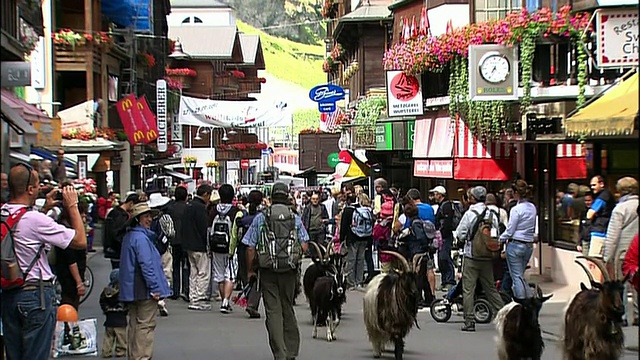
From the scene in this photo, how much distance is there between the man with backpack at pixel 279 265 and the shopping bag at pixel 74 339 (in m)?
2.16

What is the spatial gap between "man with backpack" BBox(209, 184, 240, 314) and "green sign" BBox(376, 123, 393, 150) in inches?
595

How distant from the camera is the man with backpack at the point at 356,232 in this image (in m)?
20.4

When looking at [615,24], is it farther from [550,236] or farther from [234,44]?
[234,44]

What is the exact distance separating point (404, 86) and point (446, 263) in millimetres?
8204

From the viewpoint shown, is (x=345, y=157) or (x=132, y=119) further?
(x=345, y=157)

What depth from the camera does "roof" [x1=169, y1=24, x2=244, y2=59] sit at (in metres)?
87.4

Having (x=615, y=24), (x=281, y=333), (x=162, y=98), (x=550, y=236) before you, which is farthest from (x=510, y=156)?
(x=162, y=98)

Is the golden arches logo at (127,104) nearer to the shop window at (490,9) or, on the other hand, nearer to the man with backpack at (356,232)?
the shop window at (490,9)

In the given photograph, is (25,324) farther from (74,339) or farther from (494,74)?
(494,74)

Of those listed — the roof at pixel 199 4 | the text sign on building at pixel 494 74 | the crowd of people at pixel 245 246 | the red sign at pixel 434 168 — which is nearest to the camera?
the crowd of people at pixel 245 246

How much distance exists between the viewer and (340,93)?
3950 cm

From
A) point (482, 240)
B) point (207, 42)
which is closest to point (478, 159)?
point (482, 240)

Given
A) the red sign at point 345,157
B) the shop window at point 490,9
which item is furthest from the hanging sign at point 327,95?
the shop window at point 490,9

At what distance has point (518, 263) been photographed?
49.8 feet
